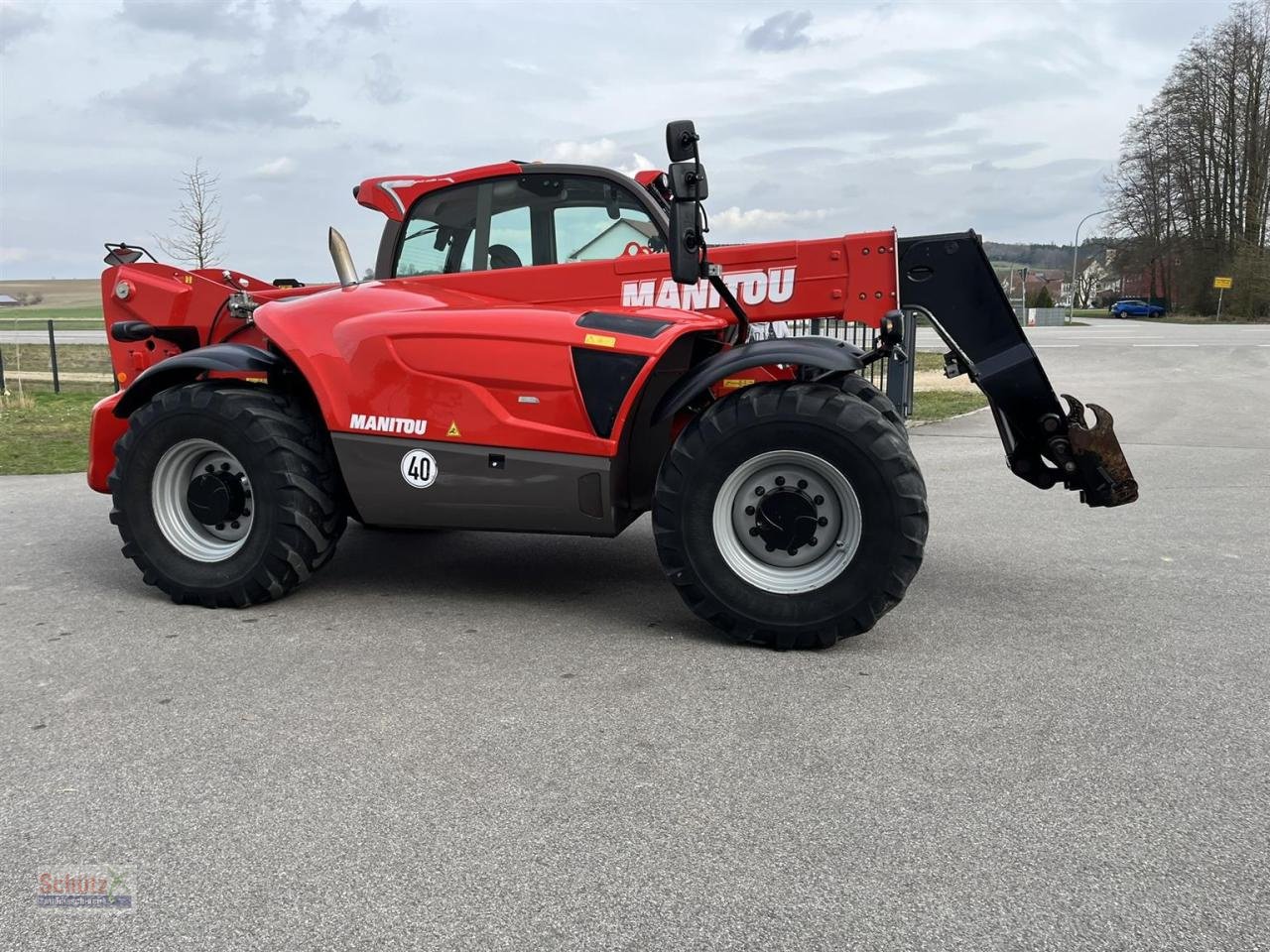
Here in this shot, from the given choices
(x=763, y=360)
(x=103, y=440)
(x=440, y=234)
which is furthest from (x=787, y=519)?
(x=103, y=440)

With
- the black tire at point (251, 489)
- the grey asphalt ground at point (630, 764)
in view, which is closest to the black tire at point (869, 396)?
the grey asphalt ground at point (630, 764)

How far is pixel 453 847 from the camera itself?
2.90 metres

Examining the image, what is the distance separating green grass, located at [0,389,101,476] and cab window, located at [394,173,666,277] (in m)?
6.48

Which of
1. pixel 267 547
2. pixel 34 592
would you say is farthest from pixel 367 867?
pixel 34 592

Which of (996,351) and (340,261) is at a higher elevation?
(340,261)

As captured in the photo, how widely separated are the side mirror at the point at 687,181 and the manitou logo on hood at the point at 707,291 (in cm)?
99

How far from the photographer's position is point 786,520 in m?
4.66

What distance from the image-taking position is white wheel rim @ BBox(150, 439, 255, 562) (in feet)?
17.7

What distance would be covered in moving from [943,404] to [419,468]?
11.9 m

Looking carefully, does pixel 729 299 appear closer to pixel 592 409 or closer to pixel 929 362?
pixel 592 409

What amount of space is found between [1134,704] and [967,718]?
2.25 feet

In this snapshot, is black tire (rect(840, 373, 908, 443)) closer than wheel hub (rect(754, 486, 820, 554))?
No

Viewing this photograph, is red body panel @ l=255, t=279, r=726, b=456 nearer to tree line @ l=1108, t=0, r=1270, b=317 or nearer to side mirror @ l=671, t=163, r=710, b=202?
side mirror @ l=671, t=163, r=710, b=202

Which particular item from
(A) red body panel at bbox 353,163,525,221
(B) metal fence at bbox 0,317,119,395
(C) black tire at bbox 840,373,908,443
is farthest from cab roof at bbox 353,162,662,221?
(B) metal fence at bbox 0,317,119,395
